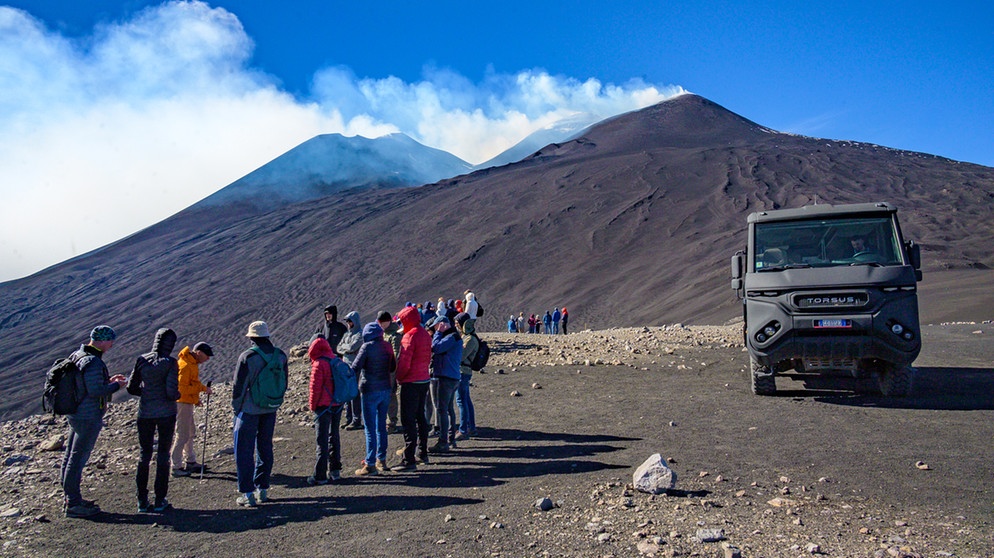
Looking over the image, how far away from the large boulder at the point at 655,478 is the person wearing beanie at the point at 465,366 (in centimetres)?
304

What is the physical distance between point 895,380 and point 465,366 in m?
6.45

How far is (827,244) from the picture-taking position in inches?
415

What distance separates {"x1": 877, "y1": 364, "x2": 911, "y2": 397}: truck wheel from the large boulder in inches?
237

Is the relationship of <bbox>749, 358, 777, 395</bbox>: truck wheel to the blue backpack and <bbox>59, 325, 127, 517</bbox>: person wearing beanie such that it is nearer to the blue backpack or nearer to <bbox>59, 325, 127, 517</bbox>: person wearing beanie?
the blue backpack

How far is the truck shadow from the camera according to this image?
10.3 m

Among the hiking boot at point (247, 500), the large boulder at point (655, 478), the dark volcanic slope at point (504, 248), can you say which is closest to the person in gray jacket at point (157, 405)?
the hiking boot at point (247, 500)

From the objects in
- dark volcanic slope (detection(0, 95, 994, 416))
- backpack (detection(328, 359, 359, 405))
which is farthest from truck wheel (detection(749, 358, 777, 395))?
dark volcanic slope (detection(0, 95, 994, 416))

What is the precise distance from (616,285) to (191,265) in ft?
129

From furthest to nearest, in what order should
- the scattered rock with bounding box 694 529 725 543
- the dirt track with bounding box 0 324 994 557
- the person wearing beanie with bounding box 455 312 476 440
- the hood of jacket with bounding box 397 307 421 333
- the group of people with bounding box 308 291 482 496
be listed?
the person wearing beanie with bounding box 455 312 476 440, the hood of jacket with bounding box 397 307 421 333, the group of people with bounding box 308 291 482 496, the dirt track with bounding box 0 324 994 557, the scattered rock with bounding box 694 529 725 543

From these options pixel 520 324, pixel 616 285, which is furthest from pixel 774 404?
pixel 616 285

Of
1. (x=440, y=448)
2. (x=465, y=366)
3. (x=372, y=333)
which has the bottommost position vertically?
A: (x=440, y=448)

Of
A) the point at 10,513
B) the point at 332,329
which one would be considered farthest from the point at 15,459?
the point at 332,329

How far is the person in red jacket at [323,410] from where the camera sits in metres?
7.39

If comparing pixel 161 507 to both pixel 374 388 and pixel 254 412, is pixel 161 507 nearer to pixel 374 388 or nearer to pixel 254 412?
pixel 254 412
